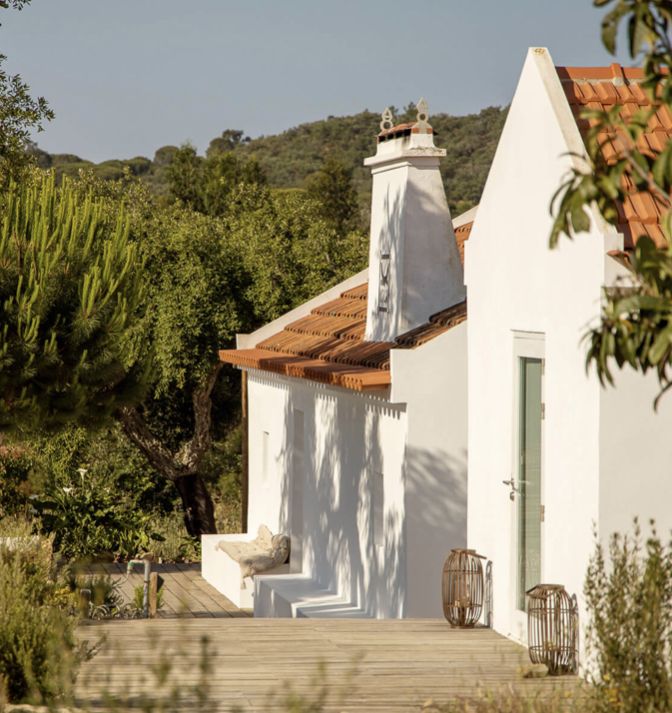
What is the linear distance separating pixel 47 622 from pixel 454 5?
1351 cm

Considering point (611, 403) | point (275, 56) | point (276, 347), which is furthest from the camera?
point (275, 56)

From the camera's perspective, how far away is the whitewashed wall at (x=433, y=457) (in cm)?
1338

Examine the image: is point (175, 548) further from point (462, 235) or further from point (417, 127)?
point (417, 127)

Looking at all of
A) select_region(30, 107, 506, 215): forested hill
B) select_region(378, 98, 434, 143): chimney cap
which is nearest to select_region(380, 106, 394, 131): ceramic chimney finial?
select_region(378, 98, 434, 143): chimney cap

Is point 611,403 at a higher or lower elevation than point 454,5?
lower

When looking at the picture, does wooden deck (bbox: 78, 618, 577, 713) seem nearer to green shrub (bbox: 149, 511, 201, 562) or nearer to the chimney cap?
the chimney cap

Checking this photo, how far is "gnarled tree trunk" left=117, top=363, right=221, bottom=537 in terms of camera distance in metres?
24.5

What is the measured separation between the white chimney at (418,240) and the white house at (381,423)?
0.02 meters

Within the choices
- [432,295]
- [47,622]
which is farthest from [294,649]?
[432,295]

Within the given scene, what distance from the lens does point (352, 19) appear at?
25.0 m

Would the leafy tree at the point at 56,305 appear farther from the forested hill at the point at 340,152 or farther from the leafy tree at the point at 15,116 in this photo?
the forested hill at the point at 340,152

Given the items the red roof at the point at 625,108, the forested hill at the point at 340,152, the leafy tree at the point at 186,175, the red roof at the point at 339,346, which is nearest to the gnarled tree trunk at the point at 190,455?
the red roof at the point at 339,346

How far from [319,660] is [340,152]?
6213cm

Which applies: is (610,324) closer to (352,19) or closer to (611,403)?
(611,403)
